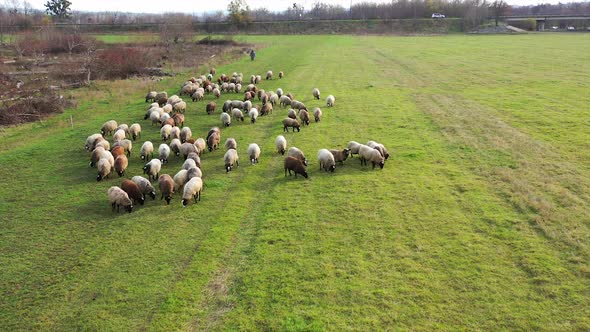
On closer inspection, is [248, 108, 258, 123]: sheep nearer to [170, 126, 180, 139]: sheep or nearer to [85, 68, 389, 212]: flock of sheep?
[85, 68, 389, 212]: flock of sheep

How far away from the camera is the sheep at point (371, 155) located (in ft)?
54.1

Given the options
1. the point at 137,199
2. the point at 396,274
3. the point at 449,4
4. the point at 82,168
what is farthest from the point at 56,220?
the point at 449,4

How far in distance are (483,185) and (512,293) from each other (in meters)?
6.05

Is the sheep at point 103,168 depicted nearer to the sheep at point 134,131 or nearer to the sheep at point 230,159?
the sheep at point 230,159

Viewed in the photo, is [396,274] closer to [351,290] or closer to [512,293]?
[351,290]

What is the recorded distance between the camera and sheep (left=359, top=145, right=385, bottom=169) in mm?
16484

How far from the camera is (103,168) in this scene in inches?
629

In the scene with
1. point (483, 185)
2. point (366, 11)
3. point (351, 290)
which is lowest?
point (351, 290)

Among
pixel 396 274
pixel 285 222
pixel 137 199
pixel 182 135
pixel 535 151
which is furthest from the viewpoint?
pixel 182 135

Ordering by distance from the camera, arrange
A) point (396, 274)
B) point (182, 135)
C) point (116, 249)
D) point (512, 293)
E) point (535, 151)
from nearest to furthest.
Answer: point (512, 293) < point (396, 274) < point (116, 249) < point (535, 151) < point (182, 135)

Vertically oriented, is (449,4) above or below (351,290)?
above

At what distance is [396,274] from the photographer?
9867mm

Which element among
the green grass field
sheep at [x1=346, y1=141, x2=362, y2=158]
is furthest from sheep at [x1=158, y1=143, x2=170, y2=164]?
sheep at [x1=346, y1=141, x2=362, y2=158]

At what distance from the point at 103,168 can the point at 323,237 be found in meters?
9.19
